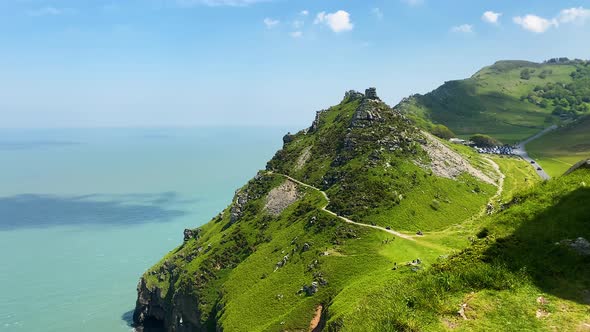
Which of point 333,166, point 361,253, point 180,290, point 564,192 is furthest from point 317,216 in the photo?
point 564,192

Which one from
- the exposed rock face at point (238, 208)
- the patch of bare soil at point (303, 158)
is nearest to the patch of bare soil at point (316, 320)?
the exposed rock face at point (238, 208)

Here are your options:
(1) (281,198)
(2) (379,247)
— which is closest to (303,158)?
(1) (281,198)

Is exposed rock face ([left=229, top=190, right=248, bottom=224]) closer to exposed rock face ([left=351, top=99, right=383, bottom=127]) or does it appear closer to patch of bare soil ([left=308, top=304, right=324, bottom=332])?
exposed rock face ([left=351, top=99, right=383, bottom=127])

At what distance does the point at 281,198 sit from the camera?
148250mm

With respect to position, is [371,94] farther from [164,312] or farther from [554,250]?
[554,250]

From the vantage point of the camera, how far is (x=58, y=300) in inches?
6688

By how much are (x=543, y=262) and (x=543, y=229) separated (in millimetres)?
3556

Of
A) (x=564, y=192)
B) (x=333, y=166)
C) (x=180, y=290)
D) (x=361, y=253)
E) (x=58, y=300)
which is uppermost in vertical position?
(x=564, y=192)

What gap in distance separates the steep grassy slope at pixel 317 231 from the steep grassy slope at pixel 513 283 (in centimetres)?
3905

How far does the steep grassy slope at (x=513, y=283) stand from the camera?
24.2 m

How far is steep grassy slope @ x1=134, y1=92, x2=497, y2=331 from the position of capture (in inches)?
3514

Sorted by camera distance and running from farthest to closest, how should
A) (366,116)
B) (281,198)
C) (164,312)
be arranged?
1. (366,116)
2. (281,198)
3. (164,312)

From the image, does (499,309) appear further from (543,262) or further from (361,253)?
(361,253)

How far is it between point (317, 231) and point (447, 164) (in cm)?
7159
